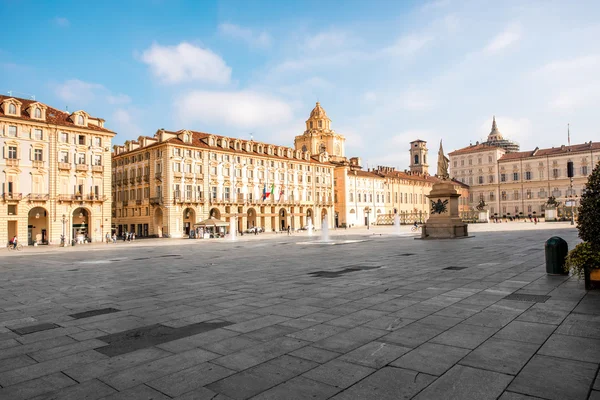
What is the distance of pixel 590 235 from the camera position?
28.3 feet

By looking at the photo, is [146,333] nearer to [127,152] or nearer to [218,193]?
[218,193]

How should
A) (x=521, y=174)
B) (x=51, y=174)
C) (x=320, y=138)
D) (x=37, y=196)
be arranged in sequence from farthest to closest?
1. (x=521, y=174)
2. (x=320, y=138)
3. (x=51, y=174)
4. (x=37, y=196)

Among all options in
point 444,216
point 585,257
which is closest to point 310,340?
point 585,257

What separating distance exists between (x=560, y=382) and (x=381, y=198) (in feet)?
320

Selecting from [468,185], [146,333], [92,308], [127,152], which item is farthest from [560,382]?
[468,185]

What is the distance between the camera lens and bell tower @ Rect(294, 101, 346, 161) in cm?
10400

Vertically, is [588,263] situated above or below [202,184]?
below

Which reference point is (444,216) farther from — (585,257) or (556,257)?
(585,257)

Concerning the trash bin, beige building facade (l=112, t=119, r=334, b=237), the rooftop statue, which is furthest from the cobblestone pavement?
beige building facade (l=112, t=119, r=334, b=237)

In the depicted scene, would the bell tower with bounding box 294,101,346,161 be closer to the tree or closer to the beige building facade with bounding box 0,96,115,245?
the beige building facade with bounding box 0,96,115,245

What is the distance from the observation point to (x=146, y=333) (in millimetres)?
6332

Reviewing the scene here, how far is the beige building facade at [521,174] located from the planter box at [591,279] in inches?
4102

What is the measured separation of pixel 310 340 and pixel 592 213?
6.57m

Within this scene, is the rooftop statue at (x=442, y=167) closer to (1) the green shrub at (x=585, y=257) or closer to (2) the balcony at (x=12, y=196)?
(1) the green shrub at (x=585, y=257)
